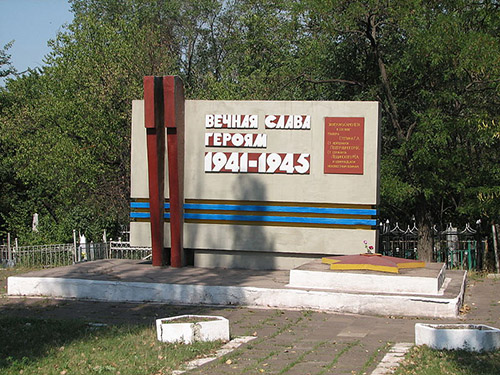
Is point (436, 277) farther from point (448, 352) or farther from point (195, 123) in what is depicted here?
point (195, 123)

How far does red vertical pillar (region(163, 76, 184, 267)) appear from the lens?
710 inches

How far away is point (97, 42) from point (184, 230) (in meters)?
16.6

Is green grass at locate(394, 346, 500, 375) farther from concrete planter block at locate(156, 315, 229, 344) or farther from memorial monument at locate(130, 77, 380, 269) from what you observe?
memorial monument at locate(130, 77, 380, 269)

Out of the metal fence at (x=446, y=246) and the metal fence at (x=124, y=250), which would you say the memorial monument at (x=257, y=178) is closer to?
the metal fence at (x=124, y=250)

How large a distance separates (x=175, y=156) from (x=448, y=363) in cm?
1076

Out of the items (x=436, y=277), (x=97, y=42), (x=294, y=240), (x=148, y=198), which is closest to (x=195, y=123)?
(x=148, y=198)

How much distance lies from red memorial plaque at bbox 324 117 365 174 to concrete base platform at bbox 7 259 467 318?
10.2ft

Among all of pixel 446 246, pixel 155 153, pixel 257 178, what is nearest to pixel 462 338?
pixel 257 178

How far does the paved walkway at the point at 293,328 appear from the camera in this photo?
9.34 metres

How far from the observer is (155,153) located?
1816cm

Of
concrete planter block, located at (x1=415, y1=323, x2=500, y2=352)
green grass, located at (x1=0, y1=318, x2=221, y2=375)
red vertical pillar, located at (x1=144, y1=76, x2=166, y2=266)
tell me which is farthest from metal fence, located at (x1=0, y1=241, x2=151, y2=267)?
concrete planter block, located at (x1=415, y1=323, x2=500, y2=352)

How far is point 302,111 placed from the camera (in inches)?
728

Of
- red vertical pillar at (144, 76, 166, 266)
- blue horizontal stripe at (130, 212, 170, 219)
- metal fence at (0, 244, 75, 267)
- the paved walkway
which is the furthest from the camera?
metal fence at (0, 244, 75, 267)

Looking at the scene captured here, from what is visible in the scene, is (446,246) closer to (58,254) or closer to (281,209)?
(281,209)
